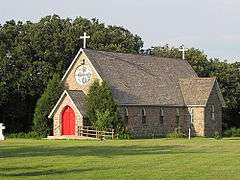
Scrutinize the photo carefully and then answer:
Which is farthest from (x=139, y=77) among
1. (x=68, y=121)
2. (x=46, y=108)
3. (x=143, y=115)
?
(x=46, y=108)

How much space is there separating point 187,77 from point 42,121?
61.4 feet

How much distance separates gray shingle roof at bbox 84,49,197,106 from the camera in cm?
6225

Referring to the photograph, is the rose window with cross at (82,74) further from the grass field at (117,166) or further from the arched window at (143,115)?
the grass field at (117,166)

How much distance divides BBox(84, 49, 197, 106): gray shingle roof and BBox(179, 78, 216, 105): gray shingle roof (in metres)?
0.70

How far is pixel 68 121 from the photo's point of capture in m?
60.7

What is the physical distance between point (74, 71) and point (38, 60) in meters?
9.07

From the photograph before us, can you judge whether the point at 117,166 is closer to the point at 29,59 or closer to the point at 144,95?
the point at 144,95

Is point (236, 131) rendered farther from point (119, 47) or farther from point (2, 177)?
point (2, 177)

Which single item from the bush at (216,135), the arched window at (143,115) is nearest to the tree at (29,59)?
the arched window at (143,115)

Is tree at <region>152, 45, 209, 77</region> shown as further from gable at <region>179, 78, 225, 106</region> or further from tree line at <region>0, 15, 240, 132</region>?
gable at <region>179, 78, 225, 106</region>

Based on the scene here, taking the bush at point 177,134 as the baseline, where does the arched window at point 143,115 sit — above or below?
above

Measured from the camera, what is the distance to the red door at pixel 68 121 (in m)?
60.4

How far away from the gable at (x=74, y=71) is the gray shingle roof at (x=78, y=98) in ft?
2.97

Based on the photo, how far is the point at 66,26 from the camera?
75.5 m
